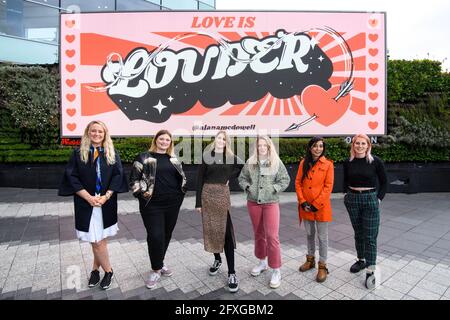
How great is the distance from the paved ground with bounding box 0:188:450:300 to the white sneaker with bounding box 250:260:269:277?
74 millimetres

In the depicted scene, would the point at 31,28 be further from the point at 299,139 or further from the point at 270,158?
the point at 270,158

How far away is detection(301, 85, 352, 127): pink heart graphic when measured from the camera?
8953 mm

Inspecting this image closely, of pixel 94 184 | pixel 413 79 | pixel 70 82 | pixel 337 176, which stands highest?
pixel 413 79

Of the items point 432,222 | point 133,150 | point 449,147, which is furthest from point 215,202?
point 449,147

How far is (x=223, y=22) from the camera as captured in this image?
884cm

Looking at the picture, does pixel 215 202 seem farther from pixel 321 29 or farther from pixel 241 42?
pixel 321 29

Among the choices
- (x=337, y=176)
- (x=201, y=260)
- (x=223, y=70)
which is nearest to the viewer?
(x=201, y=260)

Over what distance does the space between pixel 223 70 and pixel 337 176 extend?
17.3 feet

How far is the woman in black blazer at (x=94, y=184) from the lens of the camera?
3154 mm

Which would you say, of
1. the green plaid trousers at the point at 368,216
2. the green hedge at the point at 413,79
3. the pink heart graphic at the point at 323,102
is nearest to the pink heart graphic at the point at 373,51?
the green hedge at the point at 413,79

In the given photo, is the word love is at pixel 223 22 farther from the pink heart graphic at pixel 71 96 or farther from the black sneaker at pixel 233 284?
the black sneaker at pixel 233 284

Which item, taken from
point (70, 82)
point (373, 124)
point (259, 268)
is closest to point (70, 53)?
point (70, 82)

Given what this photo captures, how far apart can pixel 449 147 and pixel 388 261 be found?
759 cm

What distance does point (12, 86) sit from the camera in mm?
9414
